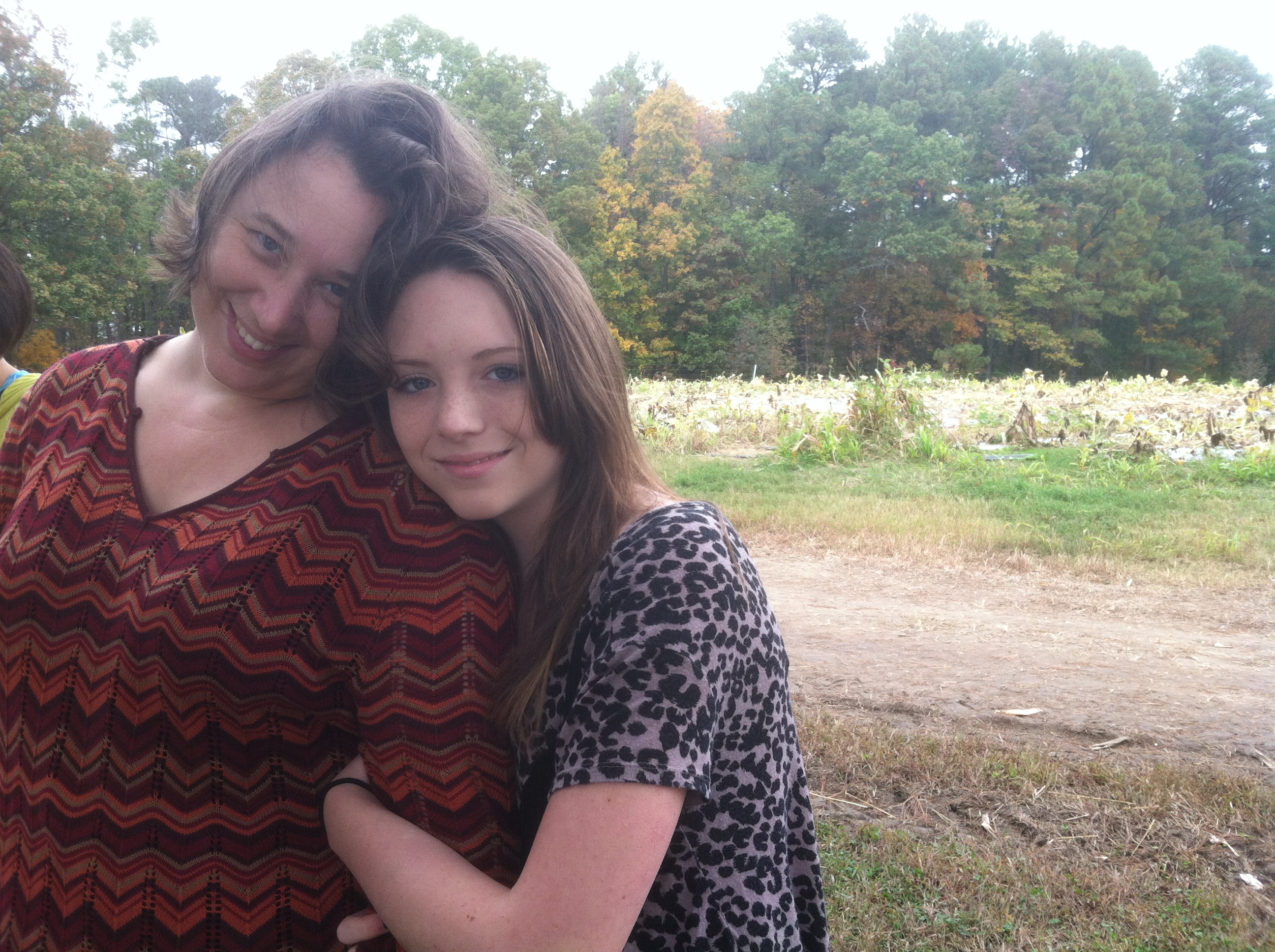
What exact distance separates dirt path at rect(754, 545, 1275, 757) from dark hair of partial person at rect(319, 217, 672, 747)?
11.8 ft

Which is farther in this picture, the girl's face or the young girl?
the girl's face

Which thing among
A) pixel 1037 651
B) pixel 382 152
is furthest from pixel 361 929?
pixel 1037 651

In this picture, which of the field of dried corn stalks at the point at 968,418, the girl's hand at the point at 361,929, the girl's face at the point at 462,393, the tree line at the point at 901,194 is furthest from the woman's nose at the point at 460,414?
the tree line at the point at 901,194

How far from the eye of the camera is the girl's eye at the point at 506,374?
1425 millimetres

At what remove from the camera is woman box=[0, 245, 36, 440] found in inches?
107

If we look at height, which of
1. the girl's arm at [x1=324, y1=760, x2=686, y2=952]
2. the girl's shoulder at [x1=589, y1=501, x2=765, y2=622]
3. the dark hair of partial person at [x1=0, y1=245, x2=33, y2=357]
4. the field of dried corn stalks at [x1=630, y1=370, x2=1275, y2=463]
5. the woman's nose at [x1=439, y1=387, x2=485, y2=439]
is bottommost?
the field of dried corn stalks at [x1=630, y1=370, x2=1275, y2=463]

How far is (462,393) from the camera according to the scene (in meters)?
1.40

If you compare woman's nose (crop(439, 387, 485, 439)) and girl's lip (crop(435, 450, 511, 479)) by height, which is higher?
woman's nose (crop(439, 387, 485, 439))

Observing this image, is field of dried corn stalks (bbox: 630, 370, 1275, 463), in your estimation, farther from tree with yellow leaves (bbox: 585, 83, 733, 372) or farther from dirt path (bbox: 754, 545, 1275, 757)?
tree with yellow leaves (bbox: 585, 83, 733, 372)

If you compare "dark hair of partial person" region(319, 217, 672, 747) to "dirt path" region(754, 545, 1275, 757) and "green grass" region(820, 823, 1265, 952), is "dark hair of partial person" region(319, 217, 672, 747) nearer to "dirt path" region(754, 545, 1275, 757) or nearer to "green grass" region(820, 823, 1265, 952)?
"green grass" region(820, 823, 1265, 952)

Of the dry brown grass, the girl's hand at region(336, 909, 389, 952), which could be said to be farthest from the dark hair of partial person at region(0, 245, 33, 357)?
the dry brown grass

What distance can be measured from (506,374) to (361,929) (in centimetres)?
80

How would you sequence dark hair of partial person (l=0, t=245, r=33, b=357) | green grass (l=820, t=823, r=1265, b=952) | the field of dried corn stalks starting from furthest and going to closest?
the field of dried corn stalks < green grass (l=820, t=823, r=1265, b=952) < dark hair of partial person (l=0, t=245, r=33, b=357)

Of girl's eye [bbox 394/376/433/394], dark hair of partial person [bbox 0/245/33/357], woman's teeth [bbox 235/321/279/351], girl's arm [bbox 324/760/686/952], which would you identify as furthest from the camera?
dark hair of partial person [bbox 0/245/33/357]
